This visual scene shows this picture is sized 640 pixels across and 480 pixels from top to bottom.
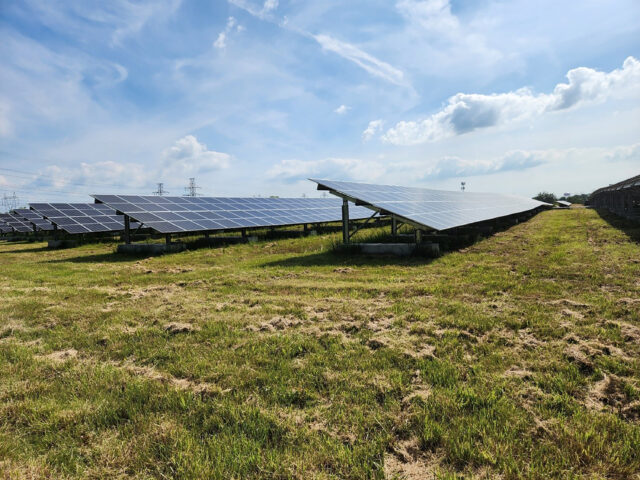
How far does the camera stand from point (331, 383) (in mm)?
3584

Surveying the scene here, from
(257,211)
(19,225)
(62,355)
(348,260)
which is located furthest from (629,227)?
(19,225)

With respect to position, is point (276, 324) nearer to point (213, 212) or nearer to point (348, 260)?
point (348, 260)

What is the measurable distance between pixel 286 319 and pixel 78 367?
9.23 feet

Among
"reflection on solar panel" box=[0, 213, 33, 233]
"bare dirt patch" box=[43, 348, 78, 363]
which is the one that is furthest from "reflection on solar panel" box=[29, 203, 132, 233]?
"bare dirt patch" box=[43, 348, 78, 363]

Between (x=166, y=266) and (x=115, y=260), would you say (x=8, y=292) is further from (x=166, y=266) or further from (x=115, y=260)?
(x=115, y=260)

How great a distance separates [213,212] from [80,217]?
12.7 m

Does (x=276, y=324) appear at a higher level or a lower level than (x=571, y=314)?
lower

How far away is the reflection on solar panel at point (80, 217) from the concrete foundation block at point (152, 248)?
7.92 meters

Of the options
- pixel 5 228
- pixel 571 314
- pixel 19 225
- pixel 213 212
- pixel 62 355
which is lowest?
pixel 62 355

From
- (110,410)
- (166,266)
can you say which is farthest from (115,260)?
(110,410)

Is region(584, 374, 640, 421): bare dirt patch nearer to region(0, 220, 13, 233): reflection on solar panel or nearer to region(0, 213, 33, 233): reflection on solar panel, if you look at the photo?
region(0, 213, 33, 233): reflection on solar panel

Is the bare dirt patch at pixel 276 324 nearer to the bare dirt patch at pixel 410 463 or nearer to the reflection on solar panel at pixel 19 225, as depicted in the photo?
the bare dirt patch at pixel 410 463

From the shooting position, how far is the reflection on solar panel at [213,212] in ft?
58.4

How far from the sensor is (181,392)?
3494 mm
